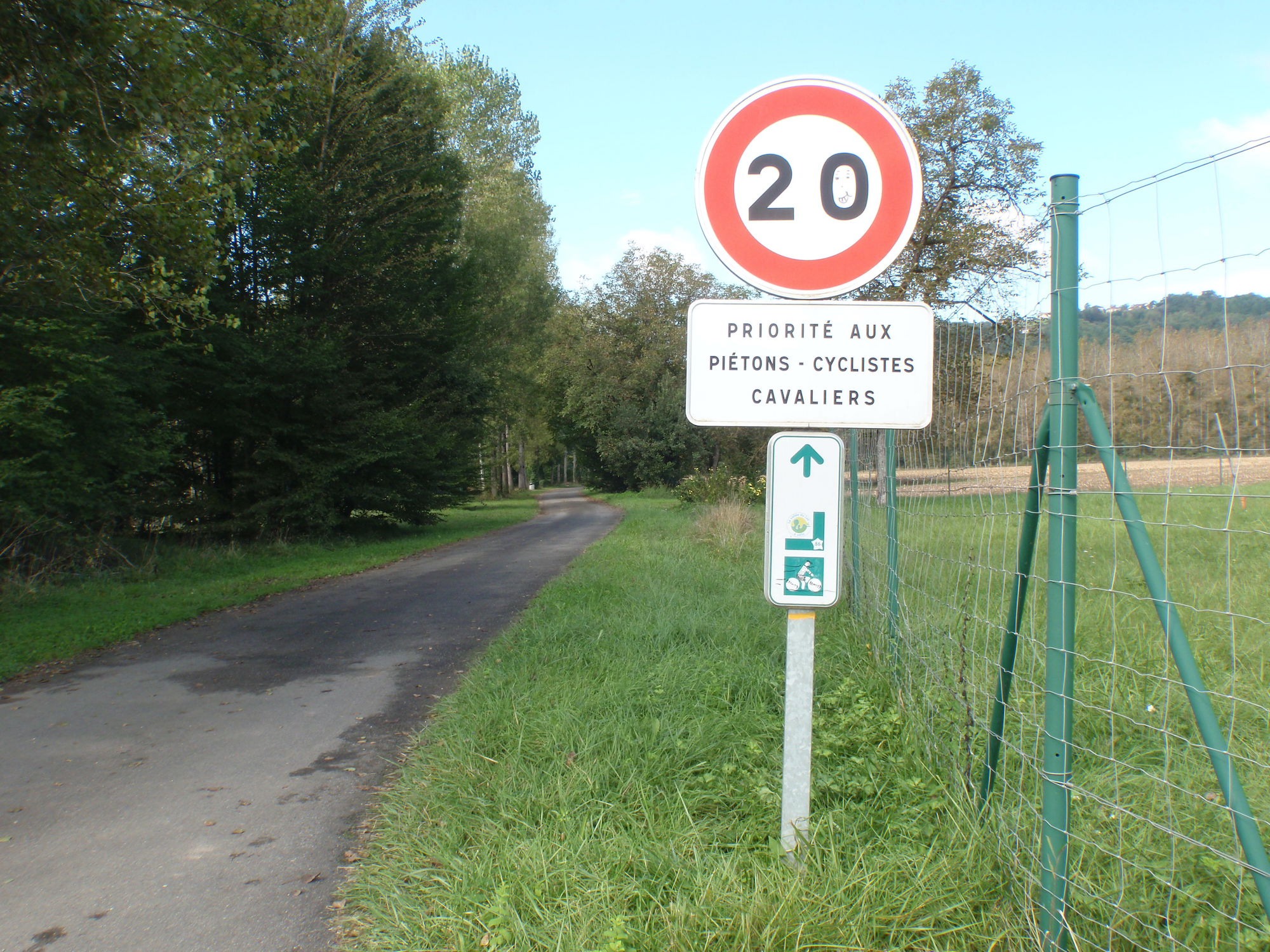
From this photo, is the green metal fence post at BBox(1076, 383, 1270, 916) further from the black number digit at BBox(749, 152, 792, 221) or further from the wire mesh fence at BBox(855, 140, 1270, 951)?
the black number digit at BBox(749, 152, 792, 221)

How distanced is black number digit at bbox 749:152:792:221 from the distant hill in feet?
3.11

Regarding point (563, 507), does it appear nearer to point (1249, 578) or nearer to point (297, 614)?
point (297, 614)

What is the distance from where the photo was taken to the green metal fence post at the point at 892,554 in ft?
16.9

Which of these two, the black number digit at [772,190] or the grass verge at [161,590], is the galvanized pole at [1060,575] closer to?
the black number digit at [772,190]

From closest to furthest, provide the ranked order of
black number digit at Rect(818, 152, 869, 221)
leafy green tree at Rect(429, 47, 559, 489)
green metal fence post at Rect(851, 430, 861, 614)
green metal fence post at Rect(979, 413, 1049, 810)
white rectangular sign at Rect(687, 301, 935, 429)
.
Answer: green metal fence post at Rect(979, 413, 1049, 810) → white rectangular sign at Rect(687, 301, 935, 429) → black number digit at Rect(818, 152, 869, 221) → green metal fence post at Rect(851, 430, 861, 614) → leafy green tree at Rect(429, 47, 559, 489)

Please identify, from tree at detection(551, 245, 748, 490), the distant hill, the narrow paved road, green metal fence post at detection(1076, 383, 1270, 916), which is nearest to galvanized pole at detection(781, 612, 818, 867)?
green metal fence post at detection(1076, 383, 1270, 916)

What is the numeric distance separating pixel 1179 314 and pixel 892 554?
3.41 metres

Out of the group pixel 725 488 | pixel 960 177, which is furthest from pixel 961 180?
pixel 725 488

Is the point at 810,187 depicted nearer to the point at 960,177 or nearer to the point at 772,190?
the point at 772,190

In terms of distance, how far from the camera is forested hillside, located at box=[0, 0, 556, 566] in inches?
332

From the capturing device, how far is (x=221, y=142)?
982 cm

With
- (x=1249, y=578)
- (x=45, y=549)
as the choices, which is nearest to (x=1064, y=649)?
(x=1249, y=578)

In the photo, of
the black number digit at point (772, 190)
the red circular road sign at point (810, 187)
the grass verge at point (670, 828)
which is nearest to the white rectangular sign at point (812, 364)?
the red circular road sign at point (810, 187)

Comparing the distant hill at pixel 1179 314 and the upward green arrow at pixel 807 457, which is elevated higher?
the distant hill at pixel 1179 314
